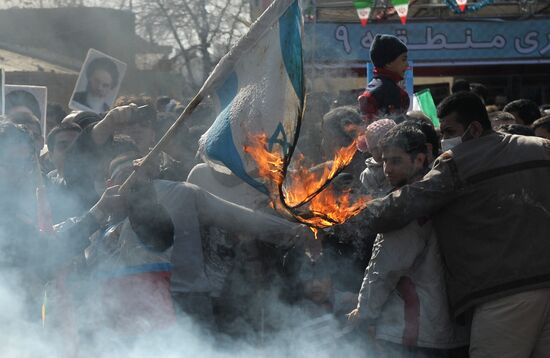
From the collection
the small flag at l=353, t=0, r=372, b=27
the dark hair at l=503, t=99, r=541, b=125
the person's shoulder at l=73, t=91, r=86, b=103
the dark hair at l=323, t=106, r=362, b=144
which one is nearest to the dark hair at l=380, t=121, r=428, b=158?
the dark hair at l=323, t=106, r=362, b=144

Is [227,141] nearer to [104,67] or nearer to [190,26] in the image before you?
[104,67]

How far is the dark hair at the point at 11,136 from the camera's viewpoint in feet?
10.7

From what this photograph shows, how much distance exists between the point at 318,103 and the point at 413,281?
225 cm

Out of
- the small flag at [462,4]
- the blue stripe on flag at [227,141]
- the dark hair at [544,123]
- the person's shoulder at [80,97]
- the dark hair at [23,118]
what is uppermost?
the small flag at [462,4]

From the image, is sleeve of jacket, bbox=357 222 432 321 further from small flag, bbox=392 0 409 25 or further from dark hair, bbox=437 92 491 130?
small flag, bbox=392 0 409 25

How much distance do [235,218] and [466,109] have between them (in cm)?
119

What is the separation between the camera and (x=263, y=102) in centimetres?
315

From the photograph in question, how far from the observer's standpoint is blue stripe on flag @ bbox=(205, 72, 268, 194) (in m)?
3.15

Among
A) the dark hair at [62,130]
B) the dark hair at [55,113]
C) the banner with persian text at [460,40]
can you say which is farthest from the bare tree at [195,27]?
the dark hair at [62,130]

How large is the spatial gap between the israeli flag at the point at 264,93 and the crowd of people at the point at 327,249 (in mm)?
407

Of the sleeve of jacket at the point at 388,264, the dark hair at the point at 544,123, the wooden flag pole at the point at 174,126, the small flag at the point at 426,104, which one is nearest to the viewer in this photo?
A: the wooden flag pole at the point at 174,126

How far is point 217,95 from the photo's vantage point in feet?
10.4

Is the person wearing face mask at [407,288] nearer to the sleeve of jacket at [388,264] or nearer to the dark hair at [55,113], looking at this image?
the sleeve of jacket at [388,264]

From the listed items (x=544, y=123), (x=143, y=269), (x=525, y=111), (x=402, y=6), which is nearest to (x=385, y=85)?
(x=544, y=123)
